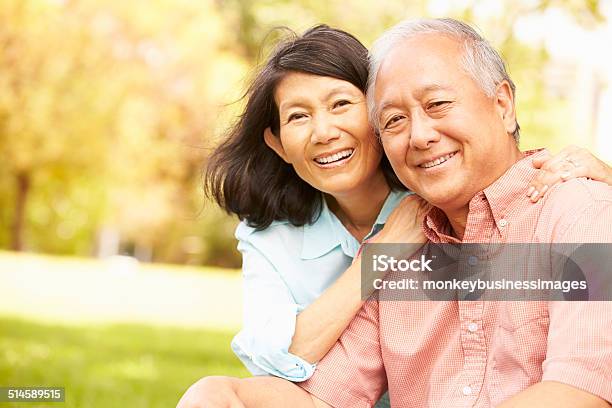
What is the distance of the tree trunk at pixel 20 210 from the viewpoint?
20312mm

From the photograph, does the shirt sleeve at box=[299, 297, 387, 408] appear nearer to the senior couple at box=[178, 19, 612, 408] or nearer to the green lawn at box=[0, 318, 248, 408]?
the senior couple at box=[178, 19, 612, 408]

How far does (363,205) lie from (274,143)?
0.43m

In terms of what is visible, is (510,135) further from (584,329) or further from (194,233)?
(194,233)

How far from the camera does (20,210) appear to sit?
20719 mm

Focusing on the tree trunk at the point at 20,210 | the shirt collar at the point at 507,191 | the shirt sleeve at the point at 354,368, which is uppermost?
the shirt collar at the point at 507,191

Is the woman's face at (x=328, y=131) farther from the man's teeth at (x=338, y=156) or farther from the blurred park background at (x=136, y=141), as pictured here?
the blurred park background at (x=136, y=141)

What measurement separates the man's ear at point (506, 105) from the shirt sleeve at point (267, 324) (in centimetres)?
97

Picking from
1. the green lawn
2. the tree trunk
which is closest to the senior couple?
the green lawn

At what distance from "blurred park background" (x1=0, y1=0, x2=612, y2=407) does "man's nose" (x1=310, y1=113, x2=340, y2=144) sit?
17.9ft

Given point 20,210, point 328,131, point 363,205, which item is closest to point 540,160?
point 328,131

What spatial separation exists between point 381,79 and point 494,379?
97cm

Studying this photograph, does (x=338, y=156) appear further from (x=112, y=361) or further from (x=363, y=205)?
(x=112, y=361)

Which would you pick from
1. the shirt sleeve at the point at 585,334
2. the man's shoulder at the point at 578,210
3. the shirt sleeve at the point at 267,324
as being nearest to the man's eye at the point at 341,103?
the shirt sleeve at the point at 267,324

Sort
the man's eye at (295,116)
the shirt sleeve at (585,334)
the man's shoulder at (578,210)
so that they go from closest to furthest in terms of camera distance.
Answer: the shirt sleeve at (585,334), the man's shoulder at (578,210), the man's eye at (295,116)
